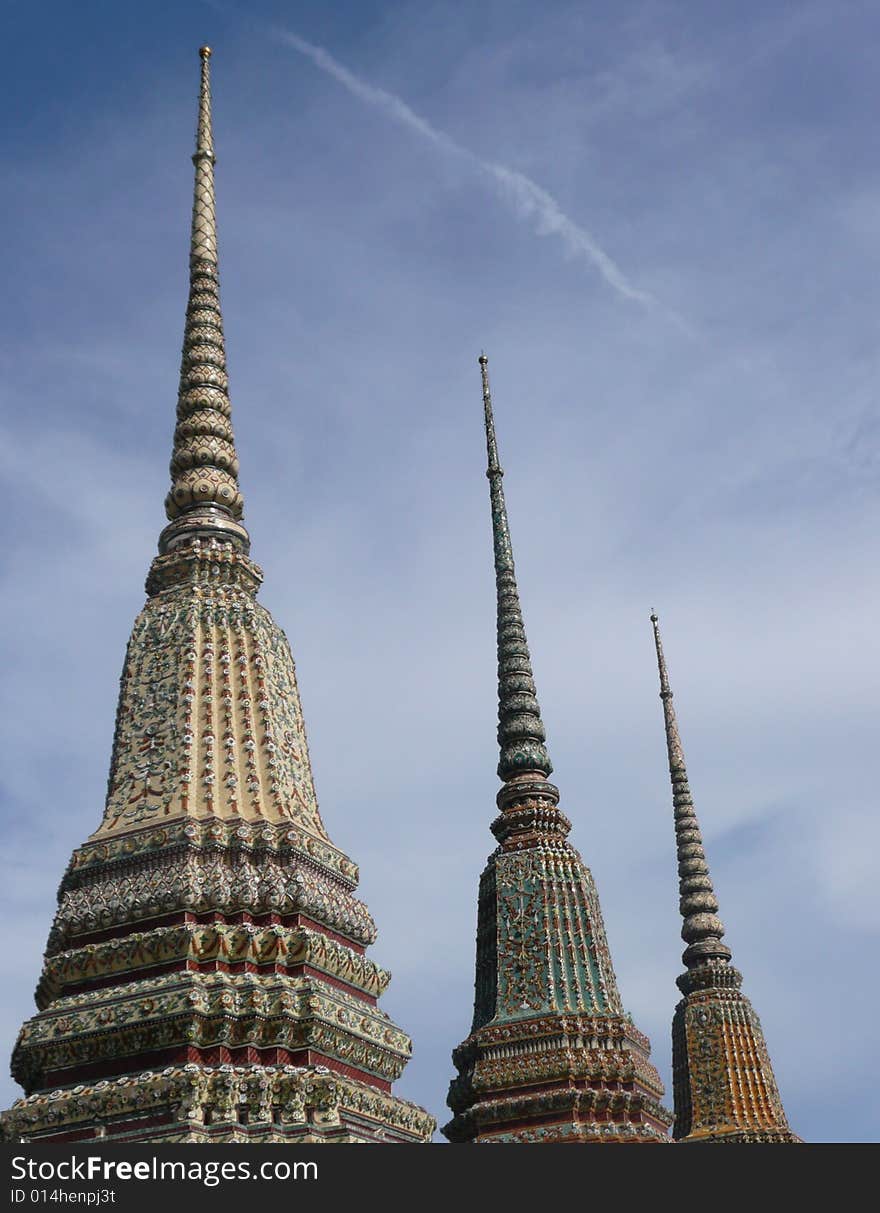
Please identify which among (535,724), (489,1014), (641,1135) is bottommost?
(641,1135)

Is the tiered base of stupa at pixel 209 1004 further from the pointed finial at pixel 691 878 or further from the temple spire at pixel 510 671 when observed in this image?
the pointed finial at pixel 691 878

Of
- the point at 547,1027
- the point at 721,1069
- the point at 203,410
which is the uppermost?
the point at 203,410

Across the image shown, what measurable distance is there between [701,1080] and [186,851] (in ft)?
79.4

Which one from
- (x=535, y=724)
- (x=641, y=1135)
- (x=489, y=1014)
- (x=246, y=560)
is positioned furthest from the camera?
(x=535, y=724)

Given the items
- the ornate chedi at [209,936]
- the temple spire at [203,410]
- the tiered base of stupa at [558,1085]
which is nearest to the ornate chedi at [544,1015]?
the tiered base of stupa at [558,1085]

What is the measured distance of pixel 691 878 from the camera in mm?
42562

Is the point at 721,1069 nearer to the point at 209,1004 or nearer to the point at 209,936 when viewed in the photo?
the point at 209,936

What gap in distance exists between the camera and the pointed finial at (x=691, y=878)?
40.5 m

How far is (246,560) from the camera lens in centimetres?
2069

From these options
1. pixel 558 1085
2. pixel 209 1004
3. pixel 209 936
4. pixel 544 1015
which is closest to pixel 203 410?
pixel 209 936

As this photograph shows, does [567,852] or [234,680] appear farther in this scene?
[567,852]

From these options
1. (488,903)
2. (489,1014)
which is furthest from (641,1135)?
(488,903)

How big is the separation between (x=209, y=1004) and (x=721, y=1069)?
24579 mm

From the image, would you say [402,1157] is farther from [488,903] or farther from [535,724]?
[535,724]
